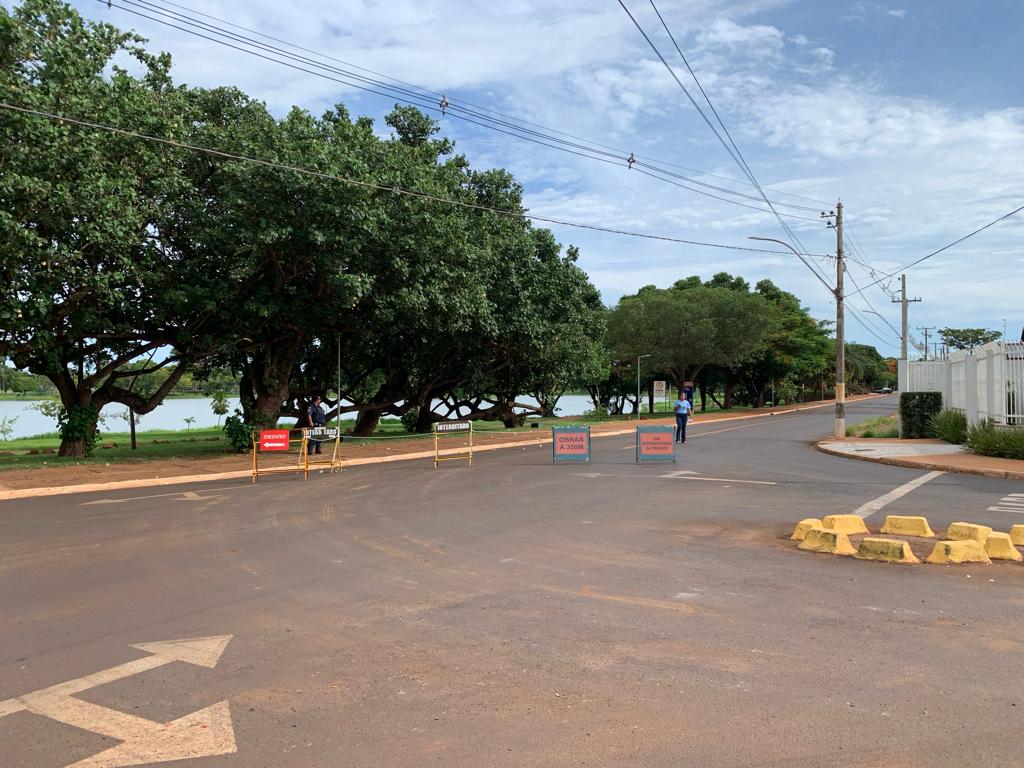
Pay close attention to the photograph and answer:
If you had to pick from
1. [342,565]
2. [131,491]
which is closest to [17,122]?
[131,491]

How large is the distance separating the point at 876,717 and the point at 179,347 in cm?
2410

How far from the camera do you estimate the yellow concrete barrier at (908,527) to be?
8.90m

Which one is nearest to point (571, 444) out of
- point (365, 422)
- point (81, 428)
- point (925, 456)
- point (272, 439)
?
point (272, 439)

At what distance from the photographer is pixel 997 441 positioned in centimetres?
1855

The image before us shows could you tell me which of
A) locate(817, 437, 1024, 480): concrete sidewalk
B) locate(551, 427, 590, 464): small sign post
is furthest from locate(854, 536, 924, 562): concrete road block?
locate(551, 427, 590, 464): small sign post

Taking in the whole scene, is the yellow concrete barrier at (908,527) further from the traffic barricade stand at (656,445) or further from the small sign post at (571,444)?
the small sign post at (571,444)

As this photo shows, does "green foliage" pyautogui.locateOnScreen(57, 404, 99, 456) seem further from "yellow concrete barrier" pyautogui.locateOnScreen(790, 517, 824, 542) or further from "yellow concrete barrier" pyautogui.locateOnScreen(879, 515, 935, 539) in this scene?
"yellow concrete barrier" pyautogui.locateOnScreen(879, 515, 935, 539)

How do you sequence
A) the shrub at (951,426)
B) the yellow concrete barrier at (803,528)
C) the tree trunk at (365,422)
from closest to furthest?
1. the yellow concrete barrier at (803,528)
2. the shrub at (951,426)
3. the tree trunk at (365,422)

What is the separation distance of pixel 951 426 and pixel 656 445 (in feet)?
34.3

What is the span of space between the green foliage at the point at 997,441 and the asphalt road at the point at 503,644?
8.96 metres

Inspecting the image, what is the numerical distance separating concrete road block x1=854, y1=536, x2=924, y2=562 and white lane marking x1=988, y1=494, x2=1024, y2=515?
14.1ft

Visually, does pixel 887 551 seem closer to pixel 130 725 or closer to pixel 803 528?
pixel 803 528

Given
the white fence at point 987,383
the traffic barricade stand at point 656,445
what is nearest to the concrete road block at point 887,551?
the traffic barricade stand at point 656,445

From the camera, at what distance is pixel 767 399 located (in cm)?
9550
